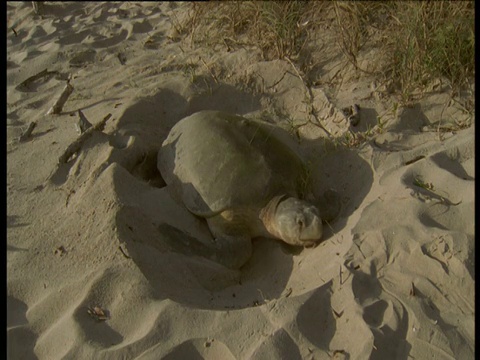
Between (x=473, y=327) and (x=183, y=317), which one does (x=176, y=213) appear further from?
(x=473, y=327)

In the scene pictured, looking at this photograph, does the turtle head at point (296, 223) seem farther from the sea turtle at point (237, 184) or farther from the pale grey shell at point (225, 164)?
the pale grey shell at point (225, 164)

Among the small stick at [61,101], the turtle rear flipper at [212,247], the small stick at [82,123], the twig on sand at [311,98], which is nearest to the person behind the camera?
the turtle rear flipper at [212,247]

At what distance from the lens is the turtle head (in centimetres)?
279

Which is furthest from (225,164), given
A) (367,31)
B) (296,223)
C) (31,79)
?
(31,79)

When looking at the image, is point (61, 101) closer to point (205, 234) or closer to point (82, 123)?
point (82, 123)

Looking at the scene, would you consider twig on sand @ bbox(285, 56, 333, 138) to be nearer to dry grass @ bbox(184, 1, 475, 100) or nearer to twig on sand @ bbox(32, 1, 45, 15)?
dry grass @ bbox(184, 1, 475, 100)

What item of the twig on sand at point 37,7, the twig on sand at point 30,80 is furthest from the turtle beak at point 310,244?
the twig on sand at point 37,7

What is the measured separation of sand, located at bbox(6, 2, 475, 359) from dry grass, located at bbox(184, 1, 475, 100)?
13 cm

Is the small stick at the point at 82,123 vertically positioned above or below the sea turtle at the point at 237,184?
above

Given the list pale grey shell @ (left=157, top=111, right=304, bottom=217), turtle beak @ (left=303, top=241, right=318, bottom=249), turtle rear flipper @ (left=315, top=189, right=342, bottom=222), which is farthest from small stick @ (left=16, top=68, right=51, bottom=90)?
turtle beak @ (left=303, top=241, right=318, bottom=249)

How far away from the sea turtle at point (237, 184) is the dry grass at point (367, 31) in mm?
1027

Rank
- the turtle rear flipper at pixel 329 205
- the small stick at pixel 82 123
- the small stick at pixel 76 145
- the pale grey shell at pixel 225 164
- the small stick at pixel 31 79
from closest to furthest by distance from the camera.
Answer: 1. the turtle rear flipper at pixel 329 205
2. the pale grey shell at pixel 225 164
3. the small stick at pixel 76 145
4. the small stick at pixel 82 123
5. the small stick at pixel 31 79

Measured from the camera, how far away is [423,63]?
3451 mm

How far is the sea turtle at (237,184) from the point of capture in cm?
292
